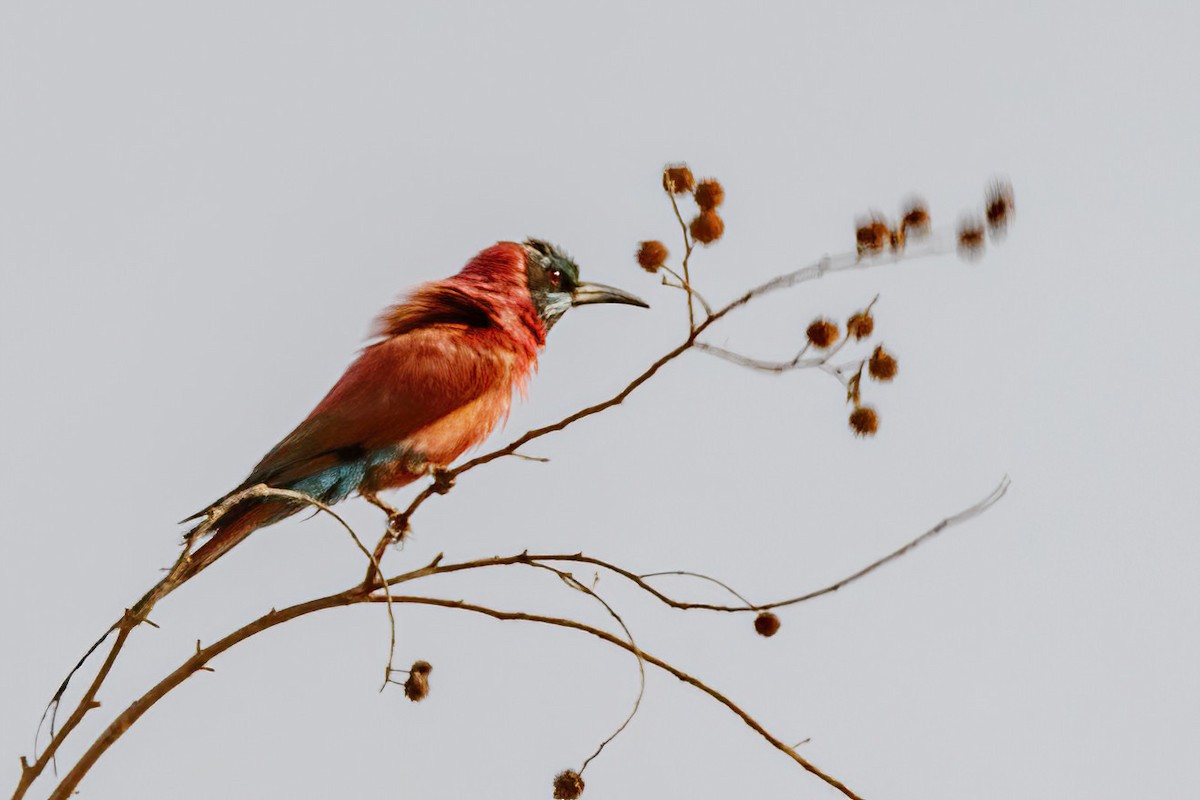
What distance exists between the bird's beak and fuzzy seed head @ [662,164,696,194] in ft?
6.97

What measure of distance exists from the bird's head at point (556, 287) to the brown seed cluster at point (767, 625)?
2.20 metres

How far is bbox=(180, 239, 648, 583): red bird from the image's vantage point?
409 cm

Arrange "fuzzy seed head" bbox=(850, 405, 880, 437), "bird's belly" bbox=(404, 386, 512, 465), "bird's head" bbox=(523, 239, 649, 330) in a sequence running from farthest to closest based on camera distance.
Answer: "bird's head" bbox=(523, 239, 649, 330)
"bird's belly" bbox=(404, 386, 512, 465)
"fuzzy seed head" bbox=(850, 405, 880, 437)

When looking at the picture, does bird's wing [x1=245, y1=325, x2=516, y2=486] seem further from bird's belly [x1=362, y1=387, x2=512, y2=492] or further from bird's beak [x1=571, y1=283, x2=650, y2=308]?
bird's beak [x1=571, y1=283, x2=650, y2=308]

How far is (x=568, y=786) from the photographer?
2.93 metres

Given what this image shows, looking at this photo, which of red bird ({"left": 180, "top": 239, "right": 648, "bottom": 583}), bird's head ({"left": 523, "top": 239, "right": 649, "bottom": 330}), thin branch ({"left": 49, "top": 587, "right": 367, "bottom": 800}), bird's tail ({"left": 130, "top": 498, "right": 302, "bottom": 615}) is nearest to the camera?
thin branch ({"left": 49, "top": 587, "right": 367, "bottom": 800})

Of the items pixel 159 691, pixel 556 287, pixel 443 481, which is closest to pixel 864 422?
pixel 443 481

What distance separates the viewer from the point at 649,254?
3.12 metres

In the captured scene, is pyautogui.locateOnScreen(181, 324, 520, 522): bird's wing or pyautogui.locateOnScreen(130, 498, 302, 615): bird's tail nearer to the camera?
pyautogui.locateOnScreen(130, 498, 302, 615): bird's tail

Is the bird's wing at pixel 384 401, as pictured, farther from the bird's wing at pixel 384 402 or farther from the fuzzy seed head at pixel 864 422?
the fuzzy seed head at pixel 864 422

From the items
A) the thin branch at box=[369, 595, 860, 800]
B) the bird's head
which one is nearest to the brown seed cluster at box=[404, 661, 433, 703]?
the thin branch at box=[369, 595, 860, 800]

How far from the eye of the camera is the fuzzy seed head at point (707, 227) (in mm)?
2869

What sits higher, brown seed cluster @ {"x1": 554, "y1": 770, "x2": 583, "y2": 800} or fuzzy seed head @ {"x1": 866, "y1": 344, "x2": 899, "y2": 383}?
fuzzy seed head @ {"x1": 866, "y1": 344, "x2": 899, "y2": 383}

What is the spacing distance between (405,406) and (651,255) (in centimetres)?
130
